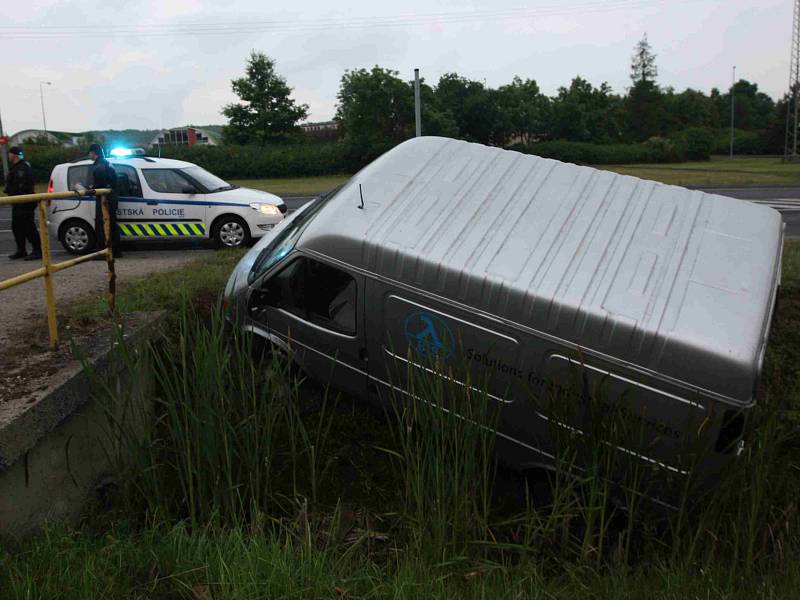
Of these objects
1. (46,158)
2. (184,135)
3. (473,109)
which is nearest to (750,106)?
(473,109)

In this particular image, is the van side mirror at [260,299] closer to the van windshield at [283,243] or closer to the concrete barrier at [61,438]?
the van windshield at [283,243]

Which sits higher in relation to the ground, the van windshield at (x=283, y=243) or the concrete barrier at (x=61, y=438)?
the van windshield at (x=283, y=243)

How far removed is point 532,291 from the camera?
482cm

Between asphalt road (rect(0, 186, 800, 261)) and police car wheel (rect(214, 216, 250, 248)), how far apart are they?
49 cm

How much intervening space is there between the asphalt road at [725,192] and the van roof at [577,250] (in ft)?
24.4

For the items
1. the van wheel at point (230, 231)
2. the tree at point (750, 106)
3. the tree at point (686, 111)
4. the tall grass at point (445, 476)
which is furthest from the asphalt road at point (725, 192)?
the tree at point (750, 106)

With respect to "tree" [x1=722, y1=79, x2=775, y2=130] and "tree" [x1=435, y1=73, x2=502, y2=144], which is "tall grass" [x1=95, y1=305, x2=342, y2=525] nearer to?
"tree" [x1=435, y1=73, x2=502, y2=144]

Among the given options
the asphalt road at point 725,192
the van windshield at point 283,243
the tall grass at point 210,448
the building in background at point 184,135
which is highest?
the building in background at point 184,135

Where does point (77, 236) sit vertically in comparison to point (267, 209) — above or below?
below

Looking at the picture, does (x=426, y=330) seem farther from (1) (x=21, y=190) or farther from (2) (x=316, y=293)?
(1) (x=21, y=190)

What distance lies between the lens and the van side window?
5.46m

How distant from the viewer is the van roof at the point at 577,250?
454cm

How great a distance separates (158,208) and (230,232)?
1.15 metres

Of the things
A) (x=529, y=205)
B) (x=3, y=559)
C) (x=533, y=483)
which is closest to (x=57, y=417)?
(x=3, y=559)
